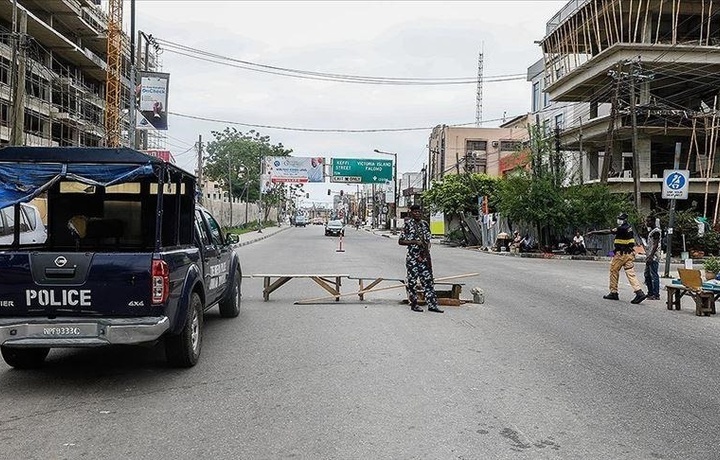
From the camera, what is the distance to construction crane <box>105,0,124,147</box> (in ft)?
148

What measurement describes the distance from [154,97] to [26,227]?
15.2 meters

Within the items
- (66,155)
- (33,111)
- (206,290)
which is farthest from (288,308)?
(33,111)

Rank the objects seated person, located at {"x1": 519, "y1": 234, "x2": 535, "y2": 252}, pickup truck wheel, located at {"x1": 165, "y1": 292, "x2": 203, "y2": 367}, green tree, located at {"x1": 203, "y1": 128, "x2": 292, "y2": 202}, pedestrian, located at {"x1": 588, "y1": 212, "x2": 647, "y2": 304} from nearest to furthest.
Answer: pickup truck wheel, located at {"x1": 165, "y1": 292, "x2": 203, "y2": 367}, pedestrian, located at {"x1": 588, "y1": 212, "x2": 647, "y2": 304}, seated person, located at {"x1": 519, "y1": 234, "x2": 535, "y2": 252}, green tree, located at {"x1": 203, "y1": 128, "x2": 292, "y2": 202}

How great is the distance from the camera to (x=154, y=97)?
24.5 meters

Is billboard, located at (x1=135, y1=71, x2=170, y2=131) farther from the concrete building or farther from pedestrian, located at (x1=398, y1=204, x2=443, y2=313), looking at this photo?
the concrete building

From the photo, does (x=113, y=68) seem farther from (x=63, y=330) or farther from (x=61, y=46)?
(x=63, y=330)

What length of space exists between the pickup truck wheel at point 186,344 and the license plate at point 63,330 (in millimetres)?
885

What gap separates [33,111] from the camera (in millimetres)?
43312

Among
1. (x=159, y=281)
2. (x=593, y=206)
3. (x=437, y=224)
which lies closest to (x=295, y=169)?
(x=437, y=224)

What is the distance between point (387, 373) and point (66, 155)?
3.89 meters

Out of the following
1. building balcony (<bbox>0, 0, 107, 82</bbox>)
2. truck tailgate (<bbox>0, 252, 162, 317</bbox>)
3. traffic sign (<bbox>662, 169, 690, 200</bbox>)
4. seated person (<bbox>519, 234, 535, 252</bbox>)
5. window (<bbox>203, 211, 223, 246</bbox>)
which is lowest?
seated person (<bbox>519, 234, 535, 252</bbox>)

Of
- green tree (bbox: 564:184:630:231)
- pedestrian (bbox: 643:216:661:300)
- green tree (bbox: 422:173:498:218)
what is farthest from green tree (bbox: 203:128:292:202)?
pedestrian (bbox: 643:216:661:300)

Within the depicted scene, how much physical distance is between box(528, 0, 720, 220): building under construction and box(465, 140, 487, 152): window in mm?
30512

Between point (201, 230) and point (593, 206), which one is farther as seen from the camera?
point (593, 206)
